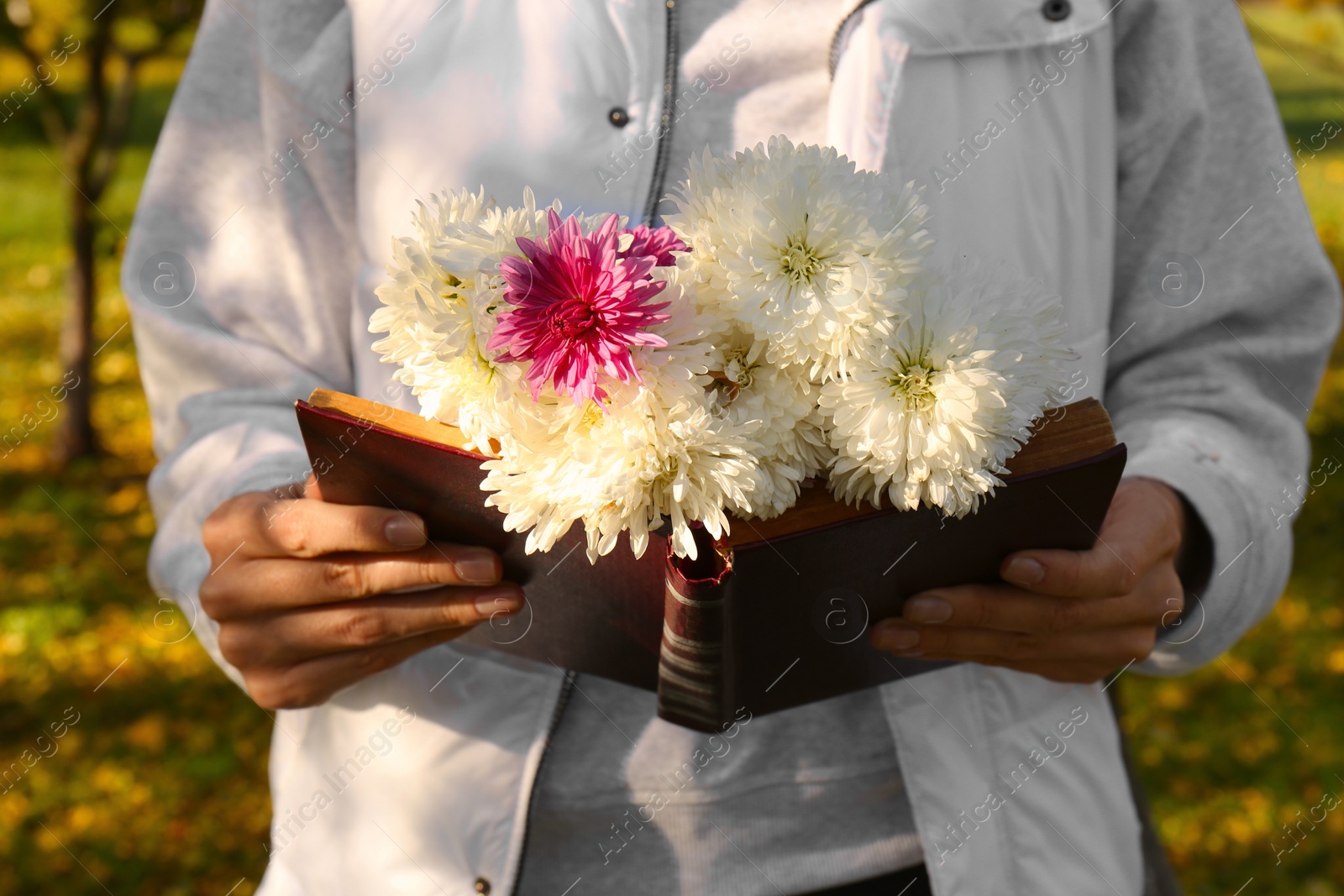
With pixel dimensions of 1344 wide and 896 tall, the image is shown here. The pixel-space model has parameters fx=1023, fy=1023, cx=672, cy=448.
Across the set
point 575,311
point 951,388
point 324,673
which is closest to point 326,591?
point 324,673

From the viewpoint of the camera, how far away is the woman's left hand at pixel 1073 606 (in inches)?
54.1

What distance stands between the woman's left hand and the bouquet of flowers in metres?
0.27

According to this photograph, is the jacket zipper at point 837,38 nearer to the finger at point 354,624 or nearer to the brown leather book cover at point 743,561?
the brown leather book cover at point 743,561

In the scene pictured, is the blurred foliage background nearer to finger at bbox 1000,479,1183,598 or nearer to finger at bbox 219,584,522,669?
finger at bbox 1000,479,1183,598

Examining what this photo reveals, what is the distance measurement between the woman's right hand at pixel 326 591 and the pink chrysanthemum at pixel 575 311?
16.3 inches

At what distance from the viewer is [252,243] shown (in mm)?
1785

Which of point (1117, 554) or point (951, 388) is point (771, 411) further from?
point (1117, 554)

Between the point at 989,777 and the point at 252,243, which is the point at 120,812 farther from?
the point at 989,777

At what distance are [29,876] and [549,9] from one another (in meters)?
4.31

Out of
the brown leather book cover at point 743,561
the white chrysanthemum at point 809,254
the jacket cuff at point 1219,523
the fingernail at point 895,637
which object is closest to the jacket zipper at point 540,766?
the brown leather book cover at point 743,561

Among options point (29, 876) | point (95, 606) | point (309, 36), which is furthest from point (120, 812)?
point (309, 36)

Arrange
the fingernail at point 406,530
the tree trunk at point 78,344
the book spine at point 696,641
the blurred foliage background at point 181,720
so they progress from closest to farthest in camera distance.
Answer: the book spine at point 696,641 → the fingernail at point 406,530 → the blurred foliage background at point 181,720 → the tree trunk at point 78,344

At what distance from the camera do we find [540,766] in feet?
5.16

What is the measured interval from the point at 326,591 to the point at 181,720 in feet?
14.1
